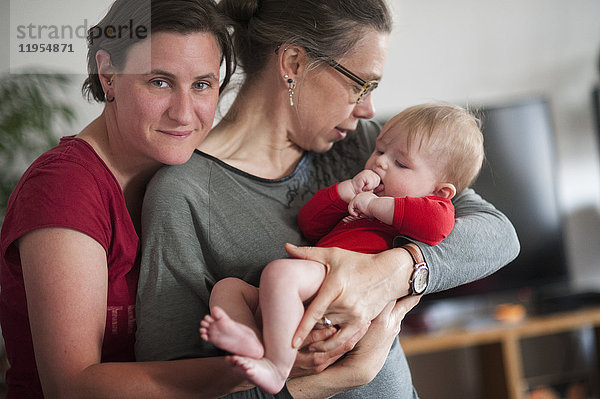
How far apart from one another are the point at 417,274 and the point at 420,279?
16mm

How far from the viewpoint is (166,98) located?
3.31 ft

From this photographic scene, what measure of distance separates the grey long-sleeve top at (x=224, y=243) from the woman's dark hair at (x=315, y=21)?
0.26 metres

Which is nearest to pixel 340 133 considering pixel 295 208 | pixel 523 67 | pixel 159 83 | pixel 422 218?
pixel 295 208

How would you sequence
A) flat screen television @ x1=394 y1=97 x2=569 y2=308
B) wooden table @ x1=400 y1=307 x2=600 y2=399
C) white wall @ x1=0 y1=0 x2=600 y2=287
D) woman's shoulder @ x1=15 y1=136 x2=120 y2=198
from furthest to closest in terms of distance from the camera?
white wall @ x1=0 y1=0 x2=600 y2=287
flat screen television @ x1=394 y1=97 x2=569 y2=308
wooden table @ x1=400 y1=307 x2=600 y2=399
woman's shoulder @ x1=15 y1=136 x2=120 y2=198

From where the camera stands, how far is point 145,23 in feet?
3.22

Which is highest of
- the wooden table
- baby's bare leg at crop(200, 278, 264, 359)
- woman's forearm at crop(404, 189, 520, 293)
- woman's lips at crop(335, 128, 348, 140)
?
woman's lips at crop(335, 128, 348, 140)

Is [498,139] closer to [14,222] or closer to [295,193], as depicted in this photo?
[295,193]

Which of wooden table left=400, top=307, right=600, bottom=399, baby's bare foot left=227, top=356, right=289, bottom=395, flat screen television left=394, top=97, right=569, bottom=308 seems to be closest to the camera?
baby's bare foot left=227, top=356, right=289, bottom=395

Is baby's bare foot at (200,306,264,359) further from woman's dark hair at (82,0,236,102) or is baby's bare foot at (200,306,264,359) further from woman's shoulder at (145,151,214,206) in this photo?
woman's dark hair at (82,0,236,102)

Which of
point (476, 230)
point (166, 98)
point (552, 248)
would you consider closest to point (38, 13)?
point (166, 98)

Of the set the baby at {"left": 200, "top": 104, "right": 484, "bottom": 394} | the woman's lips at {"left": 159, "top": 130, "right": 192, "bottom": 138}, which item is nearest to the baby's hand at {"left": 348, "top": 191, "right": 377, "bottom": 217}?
the baby at {"left": 200, "top": 104, "right": 484, "bottom": 394}

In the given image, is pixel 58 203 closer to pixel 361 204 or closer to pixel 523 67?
Result: pixel 361 204

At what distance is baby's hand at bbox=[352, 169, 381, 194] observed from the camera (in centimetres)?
110

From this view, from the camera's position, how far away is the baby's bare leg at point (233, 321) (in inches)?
32.0
